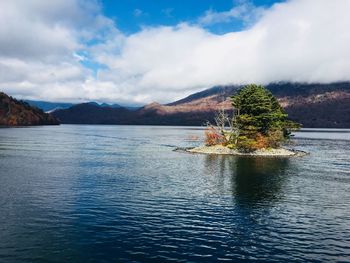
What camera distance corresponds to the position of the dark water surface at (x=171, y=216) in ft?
109

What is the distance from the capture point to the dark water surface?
3328 centimetres

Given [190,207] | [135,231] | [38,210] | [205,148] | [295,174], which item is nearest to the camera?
[135,231]

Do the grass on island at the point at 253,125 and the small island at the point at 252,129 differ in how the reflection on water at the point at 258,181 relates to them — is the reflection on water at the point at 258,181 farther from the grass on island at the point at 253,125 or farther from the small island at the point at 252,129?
the grass on island at the point at 253,125

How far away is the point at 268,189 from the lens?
63594mm

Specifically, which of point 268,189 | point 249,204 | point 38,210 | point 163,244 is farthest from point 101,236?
point 268,189

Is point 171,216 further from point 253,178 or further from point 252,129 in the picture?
point 252,129

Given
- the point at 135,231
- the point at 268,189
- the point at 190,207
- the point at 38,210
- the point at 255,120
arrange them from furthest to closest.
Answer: the point at 255,120 → the point at 268,189 → the point at 190,207 → the point at 38,210 → the point at 135,231

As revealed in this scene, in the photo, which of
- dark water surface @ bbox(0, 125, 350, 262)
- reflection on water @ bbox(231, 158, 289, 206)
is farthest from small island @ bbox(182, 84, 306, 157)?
dark water surface @ bbox(0, 125, 350, 262)

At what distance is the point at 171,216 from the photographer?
45.0m

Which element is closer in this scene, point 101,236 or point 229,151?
point 101,236

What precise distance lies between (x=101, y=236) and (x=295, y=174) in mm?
55354

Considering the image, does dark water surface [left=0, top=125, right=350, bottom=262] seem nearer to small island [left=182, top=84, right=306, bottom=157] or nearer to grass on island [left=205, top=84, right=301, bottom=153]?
small island [left=182, top=84, right=306, bottom=157]

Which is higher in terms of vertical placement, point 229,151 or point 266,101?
point 266,101

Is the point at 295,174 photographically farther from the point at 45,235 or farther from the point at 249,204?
the point at 45,235
